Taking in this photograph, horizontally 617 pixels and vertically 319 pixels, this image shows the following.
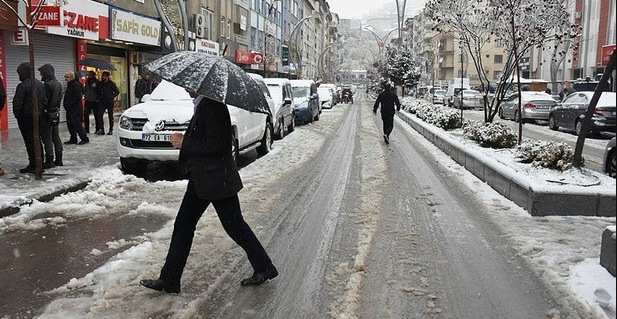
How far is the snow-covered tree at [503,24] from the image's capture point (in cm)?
1534

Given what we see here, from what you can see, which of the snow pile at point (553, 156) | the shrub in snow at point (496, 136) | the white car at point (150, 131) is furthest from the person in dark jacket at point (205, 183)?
the shrub in snow at point (496, 136)

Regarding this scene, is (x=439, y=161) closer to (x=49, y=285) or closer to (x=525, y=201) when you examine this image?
(x=525, y=201)

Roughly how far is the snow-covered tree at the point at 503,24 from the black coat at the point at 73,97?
9.70 m

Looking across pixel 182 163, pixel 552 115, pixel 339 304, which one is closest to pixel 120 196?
pixel 182 163

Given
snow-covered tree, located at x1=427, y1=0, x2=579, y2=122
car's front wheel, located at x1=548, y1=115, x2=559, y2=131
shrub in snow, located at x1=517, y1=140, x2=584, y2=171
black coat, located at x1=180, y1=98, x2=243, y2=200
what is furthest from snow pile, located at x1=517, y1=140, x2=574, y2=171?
car's front wheel, located at x1=548, y1=115, x2=559, y2=131

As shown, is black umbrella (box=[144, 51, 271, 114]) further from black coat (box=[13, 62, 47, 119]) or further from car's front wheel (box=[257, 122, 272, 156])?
car's front wheel (box=[257, 122, 272, 156])

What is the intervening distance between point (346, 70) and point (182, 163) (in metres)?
162

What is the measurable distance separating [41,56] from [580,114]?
17100mm

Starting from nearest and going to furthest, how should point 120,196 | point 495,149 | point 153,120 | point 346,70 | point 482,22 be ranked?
point 120,196
point 153,120
point 495,149
point 482,22
point 346,70

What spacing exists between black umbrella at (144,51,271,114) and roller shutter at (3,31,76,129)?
1296 centimetres

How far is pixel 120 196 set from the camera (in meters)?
8.36

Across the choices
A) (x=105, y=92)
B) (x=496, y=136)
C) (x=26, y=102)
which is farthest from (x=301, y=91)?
(x=26, y=102)

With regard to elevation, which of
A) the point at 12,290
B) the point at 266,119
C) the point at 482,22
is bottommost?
the point at 12,290

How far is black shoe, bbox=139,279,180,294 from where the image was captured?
4480 millimetres
